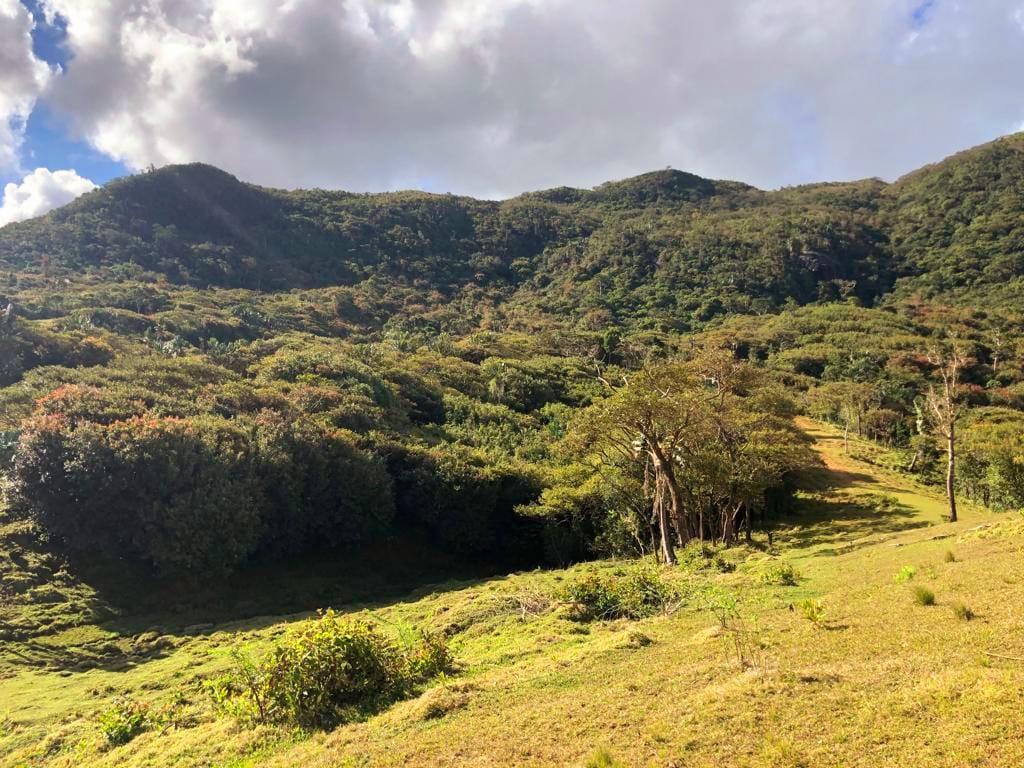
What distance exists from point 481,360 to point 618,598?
206ft

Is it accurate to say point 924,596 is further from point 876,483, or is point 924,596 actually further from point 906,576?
point 876,483

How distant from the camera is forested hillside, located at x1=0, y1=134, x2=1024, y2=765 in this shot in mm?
23344

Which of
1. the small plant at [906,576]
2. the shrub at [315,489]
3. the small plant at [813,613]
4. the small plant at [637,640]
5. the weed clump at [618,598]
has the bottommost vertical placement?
the weed clump at [618,598]

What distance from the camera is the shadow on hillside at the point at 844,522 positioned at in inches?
906

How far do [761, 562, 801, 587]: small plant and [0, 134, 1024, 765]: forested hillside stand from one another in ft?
0.35

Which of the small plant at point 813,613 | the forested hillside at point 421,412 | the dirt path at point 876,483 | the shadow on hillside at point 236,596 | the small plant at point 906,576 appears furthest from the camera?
the dirt path at point 876,483

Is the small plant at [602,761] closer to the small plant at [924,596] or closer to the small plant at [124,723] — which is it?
the small plant at [924,596]

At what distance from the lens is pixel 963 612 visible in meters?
9.07

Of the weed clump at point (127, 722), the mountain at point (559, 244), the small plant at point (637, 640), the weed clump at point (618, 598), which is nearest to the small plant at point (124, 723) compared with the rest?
the weed clump at point (127, 722)

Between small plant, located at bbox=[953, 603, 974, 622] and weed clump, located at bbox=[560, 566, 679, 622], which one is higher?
small plant, located at bbox=[953, 603, 974, 622]

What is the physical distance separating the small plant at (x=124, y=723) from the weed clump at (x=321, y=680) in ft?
8.31

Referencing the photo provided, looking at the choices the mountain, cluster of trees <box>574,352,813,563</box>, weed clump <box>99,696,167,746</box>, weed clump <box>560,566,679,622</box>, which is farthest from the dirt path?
the mountain

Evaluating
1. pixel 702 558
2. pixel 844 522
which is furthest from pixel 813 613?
pixel 844 522

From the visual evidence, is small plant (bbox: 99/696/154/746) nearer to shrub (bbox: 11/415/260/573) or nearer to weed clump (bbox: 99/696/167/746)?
weed clump (bbox: 99/696/167/746)
